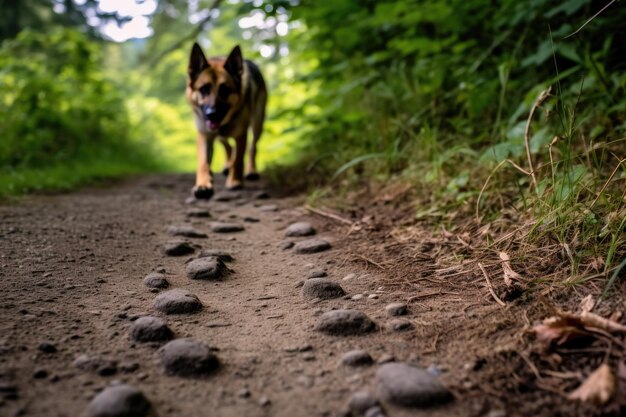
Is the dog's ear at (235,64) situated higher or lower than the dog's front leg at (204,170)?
higher

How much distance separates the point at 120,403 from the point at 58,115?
7218 mm

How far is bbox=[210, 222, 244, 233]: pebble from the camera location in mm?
3098

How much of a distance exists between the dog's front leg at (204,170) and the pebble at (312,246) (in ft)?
5.67

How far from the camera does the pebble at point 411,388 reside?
1.16m

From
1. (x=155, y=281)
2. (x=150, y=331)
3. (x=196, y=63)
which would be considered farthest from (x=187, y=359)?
(x=196, y=63)

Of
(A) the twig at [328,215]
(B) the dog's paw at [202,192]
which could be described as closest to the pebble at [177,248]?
(A) the twig at [328,215]

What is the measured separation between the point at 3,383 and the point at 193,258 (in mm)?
1296

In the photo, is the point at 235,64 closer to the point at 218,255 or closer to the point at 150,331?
the point at 218,255

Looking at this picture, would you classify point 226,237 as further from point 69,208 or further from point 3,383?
point 3,383

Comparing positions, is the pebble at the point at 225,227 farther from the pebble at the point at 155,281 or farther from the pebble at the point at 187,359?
the pebble at the point at 187,359

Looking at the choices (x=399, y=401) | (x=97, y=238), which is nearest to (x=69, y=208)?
(x=97, y=238)

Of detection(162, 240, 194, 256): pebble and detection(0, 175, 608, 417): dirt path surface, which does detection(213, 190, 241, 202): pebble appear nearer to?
detection(0, 175, 608, 417): dirt path surface

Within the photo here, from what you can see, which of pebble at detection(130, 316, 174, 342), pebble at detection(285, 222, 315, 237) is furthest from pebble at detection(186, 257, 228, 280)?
pebble at detection(285, 222, 315, 237)

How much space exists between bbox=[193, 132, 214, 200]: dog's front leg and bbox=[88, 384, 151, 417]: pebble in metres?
3.02
